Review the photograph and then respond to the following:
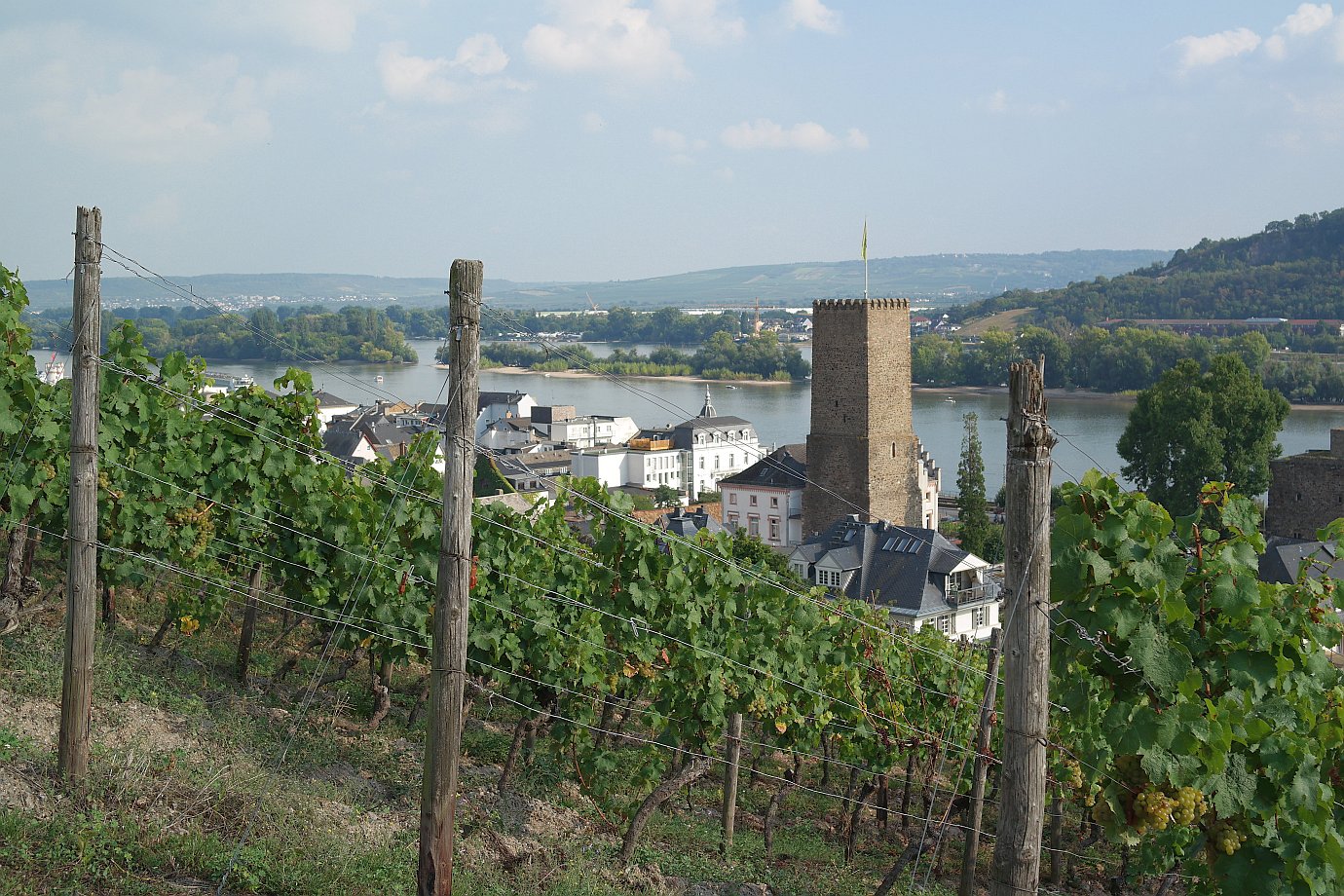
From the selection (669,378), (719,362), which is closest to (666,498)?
(669,378)

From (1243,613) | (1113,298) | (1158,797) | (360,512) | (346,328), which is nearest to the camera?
(1158,797)

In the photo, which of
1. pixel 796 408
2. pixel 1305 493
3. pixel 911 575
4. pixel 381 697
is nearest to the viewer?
pixel 381 697

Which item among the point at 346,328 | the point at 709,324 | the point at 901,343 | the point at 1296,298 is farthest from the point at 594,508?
the point at 709,324

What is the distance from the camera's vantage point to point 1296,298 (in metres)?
134

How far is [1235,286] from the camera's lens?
143 metres

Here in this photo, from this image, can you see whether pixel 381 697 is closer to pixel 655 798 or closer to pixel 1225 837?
pixel 655 798

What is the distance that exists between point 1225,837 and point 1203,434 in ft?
134

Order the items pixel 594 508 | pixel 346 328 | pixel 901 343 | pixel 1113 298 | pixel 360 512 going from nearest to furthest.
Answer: pixel 594 508 < pixel 360 512 < pixel 901 343 < pixel 346 328 < pixel 1113 298

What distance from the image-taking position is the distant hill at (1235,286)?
135250 mm

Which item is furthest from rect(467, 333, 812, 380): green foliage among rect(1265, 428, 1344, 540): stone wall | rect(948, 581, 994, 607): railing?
rect(948, 581, 994, 607): railing

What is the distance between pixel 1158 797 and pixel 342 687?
22.2 feet

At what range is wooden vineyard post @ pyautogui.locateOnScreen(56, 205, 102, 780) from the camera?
246 inches

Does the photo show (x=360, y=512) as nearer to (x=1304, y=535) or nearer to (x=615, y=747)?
(x=615, y=747)

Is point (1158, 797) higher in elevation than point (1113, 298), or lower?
lower
